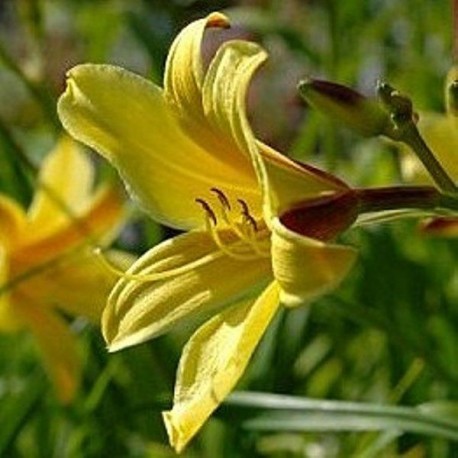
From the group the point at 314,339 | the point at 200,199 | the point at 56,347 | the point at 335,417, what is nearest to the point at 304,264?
the point at 200,199

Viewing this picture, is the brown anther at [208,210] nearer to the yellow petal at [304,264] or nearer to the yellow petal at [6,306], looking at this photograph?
the yellow petal at [304,264]

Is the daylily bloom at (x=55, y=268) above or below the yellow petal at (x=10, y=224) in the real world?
below

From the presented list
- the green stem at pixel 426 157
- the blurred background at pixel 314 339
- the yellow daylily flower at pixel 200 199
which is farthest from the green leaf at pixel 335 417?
the green stem at pixel 426 157

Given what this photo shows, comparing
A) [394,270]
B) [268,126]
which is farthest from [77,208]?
[268,126]

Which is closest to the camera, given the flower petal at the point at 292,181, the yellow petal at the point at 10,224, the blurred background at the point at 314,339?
the flower petal at the point at 292,181

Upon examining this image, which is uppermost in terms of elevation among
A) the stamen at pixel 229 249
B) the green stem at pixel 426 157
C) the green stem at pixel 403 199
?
the green stem at pixel 426 157

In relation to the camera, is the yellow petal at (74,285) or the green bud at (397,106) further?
the yellow petal at (74,285)

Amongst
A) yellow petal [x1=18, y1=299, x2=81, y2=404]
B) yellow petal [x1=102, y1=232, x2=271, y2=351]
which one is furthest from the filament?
yellow petal [x1=18, y1=299, x2=81, y2=404]

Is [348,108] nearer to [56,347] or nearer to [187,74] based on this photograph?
[187,74]
